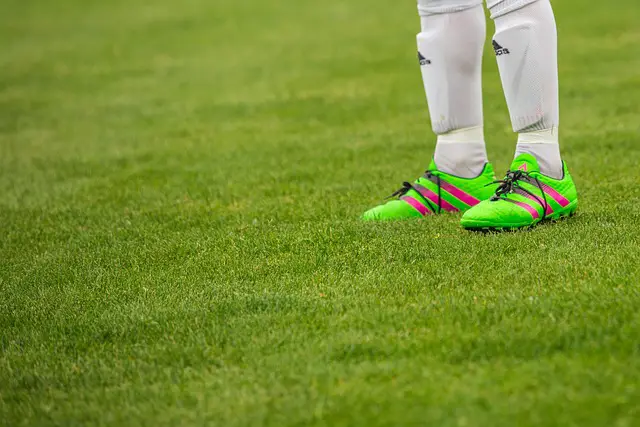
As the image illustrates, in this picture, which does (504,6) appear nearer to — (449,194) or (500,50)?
(500,50)

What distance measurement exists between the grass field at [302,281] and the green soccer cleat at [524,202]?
0.20ft

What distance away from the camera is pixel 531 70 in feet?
10.6

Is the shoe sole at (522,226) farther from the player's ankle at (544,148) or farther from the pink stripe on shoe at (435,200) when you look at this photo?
the pink stripe on shoe at (435,200)

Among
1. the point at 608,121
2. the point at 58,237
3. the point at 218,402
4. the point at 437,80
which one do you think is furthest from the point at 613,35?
the point at 218,402

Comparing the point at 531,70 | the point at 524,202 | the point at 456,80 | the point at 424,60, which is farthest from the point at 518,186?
the point at 424,60

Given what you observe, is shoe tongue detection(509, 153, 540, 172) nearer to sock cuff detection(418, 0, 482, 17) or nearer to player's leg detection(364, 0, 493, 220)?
player's leg detection(364, 0, 493, 220)

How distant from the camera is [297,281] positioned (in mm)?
2873

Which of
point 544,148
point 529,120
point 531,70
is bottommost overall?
point 544,148

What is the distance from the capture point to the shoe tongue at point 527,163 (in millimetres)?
3275

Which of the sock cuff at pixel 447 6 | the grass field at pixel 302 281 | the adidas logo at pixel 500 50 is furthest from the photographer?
the sock cuff at pixel 447 6

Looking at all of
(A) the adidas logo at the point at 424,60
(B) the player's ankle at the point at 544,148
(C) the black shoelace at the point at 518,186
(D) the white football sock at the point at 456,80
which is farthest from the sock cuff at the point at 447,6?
(C) the black shoelace at the point at 518,186

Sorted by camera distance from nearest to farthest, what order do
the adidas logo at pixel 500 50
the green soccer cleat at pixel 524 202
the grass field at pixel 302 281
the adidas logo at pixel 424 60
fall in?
the grass field at pixel 302 281 < the green soccer cleat at pixel 524 202 < the adidas logo at pixel 500 50 < the adidas logo at pixel 424 60

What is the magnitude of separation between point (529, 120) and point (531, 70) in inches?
6.6

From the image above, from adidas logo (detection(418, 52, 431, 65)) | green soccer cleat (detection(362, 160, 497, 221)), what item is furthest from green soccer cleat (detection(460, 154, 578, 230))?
adidas logo (detection(418, 52, 431, 65))
